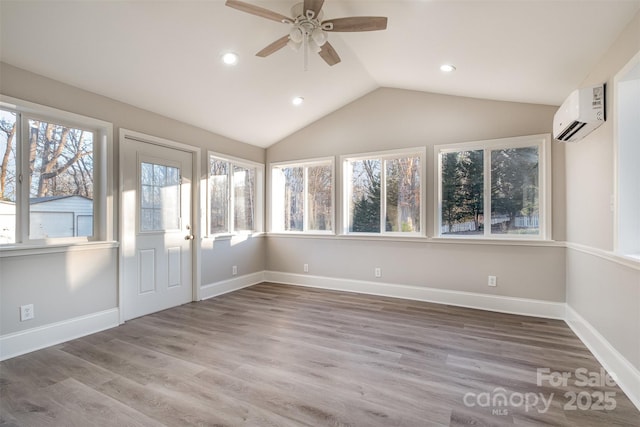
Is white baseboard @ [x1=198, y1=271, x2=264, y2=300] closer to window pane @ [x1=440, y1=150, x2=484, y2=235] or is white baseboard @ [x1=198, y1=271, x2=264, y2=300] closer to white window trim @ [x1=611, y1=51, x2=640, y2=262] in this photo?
window pane @ [x1=440, y1=150, x2=484, y2=235]

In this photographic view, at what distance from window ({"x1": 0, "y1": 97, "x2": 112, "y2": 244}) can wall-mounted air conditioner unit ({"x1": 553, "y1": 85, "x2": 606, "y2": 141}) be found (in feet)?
14.3

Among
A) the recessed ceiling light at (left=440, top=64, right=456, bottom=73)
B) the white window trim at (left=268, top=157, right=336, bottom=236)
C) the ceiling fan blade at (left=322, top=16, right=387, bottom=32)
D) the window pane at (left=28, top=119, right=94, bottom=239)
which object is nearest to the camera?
the ceiling fan blade at (left=322, top=16, right=387, bottom=32)

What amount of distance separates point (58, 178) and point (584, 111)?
4651 millimetres

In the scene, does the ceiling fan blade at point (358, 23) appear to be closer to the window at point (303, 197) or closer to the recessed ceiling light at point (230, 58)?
the recessed ceiling light at point (230, 58)

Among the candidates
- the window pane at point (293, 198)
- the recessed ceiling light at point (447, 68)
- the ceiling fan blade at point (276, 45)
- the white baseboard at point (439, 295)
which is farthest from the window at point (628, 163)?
the window pane at point (293, 198)

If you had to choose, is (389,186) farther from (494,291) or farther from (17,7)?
(17,7)

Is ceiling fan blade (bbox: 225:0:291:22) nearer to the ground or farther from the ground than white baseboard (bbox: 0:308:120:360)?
farther from the ground

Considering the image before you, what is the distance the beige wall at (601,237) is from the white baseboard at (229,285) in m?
4.30

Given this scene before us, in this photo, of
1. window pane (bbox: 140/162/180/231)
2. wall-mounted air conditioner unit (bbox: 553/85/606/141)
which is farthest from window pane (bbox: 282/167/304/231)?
wall-mounted air conditioner unit (bbox: 553/85/606/141)

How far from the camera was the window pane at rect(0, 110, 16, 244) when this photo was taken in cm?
262

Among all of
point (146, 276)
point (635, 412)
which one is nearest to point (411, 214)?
point (635, 412)

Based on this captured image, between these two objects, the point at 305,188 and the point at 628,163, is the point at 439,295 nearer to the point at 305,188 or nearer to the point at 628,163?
the point at 628,163

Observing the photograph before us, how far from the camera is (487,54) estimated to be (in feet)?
9.25

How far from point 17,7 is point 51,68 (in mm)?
666
